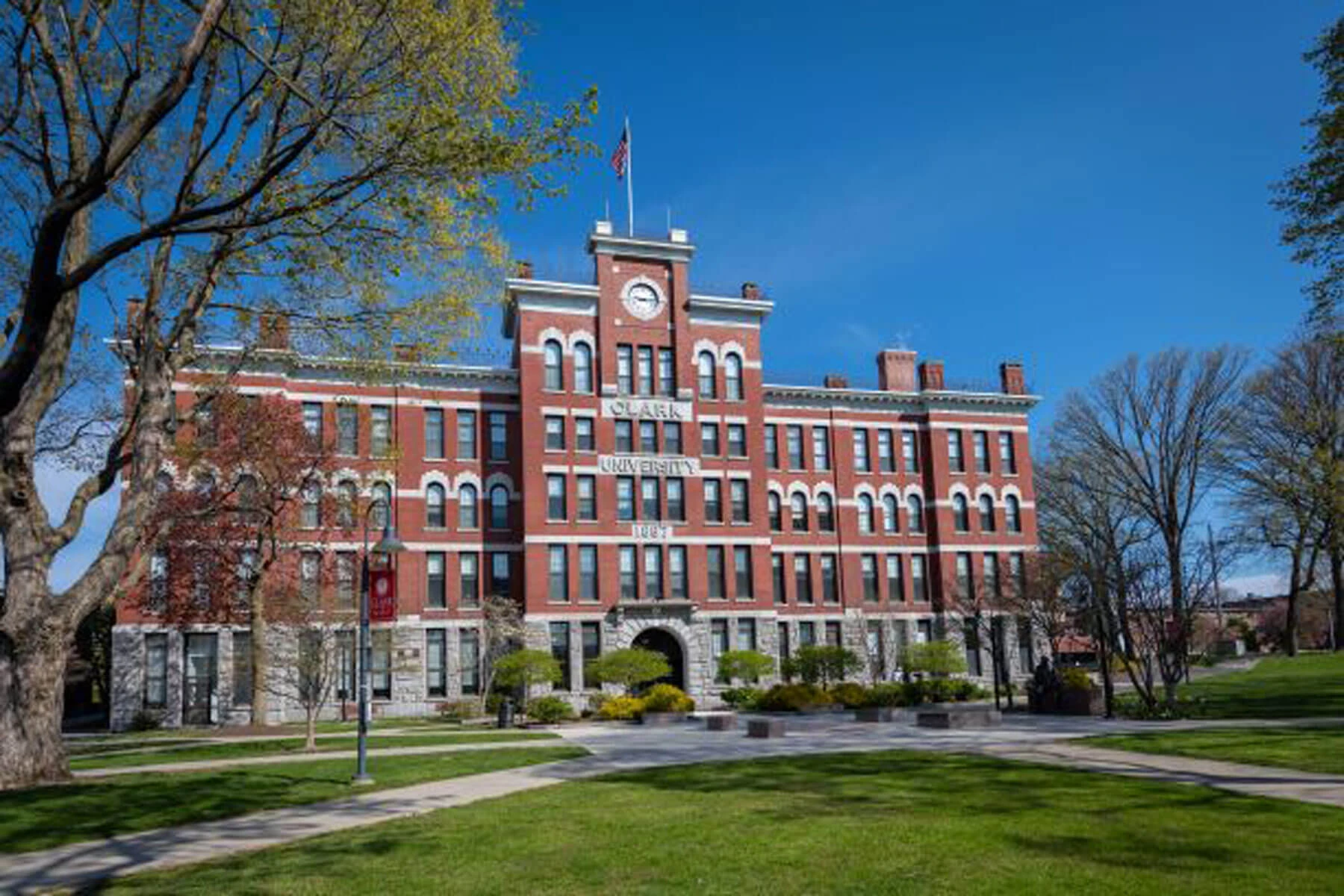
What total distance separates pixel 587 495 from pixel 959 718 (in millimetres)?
22365

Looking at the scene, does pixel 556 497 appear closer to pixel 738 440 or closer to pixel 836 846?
pixel 738 440

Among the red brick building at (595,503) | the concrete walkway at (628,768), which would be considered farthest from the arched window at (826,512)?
the concrete walkway at (628,768)

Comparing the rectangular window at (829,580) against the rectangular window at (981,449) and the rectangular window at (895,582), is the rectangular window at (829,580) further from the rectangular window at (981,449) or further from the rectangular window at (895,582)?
the rectangular window at (981,449)

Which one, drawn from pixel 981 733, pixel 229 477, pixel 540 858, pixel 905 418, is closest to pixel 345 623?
pixel 229 477

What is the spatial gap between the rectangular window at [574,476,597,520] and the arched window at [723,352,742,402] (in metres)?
7.45

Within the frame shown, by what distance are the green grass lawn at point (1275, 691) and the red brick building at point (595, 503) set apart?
7.51 m

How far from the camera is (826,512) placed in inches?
1978

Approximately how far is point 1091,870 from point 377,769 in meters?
12.9

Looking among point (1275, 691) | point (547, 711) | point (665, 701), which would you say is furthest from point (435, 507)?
point (1275, 691)

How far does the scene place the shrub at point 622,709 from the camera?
3241 cm

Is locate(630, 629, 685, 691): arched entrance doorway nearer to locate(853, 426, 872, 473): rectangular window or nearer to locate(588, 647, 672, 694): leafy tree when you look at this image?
locate(588, 647, 672, 694): leafy tree

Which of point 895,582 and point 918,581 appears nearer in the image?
point 895,582

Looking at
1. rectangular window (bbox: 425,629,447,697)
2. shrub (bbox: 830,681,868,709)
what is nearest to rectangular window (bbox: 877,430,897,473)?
shrub (bbox: 830,681,868,709)

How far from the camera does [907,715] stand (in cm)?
2862
